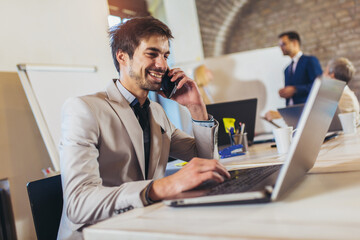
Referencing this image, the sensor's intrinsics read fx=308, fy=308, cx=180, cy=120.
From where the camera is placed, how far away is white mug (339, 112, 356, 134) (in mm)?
1631

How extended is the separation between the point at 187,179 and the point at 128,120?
1.74 ft

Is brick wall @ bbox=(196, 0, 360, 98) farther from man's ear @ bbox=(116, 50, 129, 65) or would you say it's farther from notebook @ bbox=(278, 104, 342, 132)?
man's ear @ bbox=(116, 50, 129, 65)

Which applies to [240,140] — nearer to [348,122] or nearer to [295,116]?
[295,116]

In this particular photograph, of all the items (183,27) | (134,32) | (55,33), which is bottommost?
(134,32)

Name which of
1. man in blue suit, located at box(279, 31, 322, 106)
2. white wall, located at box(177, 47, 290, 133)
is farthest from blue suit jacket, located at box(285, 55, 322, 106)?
white wall, located at box(177, 47, 290, 133)

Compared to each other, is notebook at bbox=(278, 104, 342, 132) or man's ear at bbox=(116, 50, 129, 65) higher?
man's ear at bbox=(116, 50, 129, 65)

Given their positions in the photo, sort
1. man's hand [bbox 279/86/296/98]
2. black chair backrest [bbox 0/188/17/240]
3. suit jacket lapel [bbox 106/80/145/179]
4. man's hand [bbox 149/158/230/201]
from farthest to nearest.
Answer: man's hand [bbox 279/86/296/98]
black chair backrest [bbox 0/188/17/240]
suit jacket lapel [bbox 106/80/145/179]
man's hand [bbox 149/158/230/201]

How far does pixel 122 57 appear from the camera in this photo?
1.52 m

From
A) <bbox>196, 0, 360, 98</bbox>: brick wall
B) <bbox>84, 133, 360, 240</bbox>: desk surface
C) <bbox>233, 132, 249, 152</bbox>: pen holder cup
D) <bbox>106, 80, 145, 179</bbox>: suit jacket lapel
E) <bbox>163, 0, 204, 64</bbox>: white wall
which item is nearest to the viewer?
A: <bbox>84, 133, 360, 240</bbox>: desk surface

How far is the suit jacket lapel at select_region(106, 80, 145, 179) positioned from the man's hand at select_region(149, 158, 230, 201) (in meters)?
0.39

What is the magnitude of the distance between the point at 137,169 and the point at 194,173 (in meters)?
0.48

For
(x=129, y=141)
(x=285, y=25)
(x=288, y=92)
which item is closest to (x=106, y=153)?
(x=129, y=141)

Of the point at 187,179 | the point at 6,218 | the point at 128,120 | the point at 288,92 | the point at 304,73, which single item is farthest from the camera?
the point at 304,73

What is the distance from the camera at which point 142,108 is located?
142 centimetres
